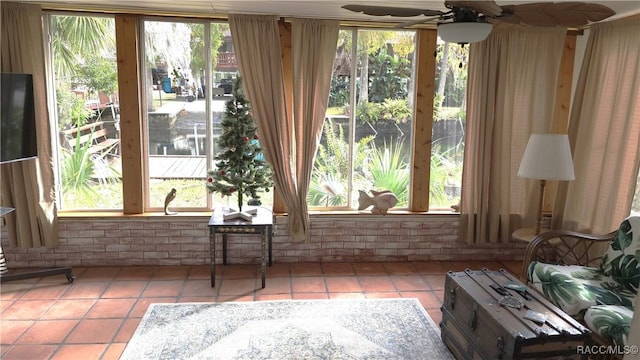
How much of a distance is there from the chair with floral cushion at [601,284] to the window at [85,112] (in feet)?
11.7

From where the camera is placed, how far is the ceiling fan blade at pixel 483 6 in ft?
6.77

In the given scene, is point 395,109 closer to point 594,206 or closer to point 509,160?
point 509,160

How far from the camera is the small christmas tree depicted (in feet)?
12.2

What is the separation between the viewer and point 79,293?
12.1ft

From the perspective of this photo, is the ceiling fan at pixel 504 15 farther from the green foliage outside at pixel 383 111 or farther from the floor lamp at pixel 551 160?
the green foliage outside at pixel 383 111

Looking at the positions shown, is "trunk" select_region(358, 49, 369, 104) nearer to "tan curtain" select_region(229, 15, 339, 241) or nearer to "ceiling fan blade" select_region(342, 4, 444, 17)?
"tan curtain" select_region(229, 15, 339, 241)

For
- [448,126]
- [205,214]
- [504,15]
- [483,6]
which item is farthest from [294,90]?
[483,6]

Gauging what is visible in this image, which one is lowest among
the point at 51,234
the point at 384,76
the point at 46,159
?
the point at 51,234

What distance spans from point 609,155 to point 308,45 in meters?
2.64

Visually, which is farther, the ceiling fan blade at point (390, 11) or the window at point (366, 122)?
the window at point (366, 122)

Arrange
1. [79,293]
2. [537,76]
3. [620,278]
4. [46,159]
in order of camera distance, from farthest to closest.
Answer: [537,76], [46,159], [79,293], [620,278]

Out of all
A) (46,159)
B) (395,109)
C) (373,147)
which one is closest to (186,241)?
(46,159)

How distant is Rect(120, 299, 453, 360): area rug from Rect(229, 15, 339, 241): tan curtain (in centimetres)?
105

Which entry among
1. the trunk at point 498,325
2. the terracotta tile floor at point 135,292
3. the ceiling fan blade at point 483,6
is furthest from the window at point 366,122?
the ceiling fan blade at point 483,6
